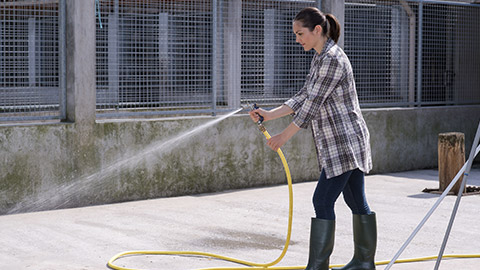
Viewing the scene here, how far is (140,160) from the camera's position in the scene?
9148 millimetres

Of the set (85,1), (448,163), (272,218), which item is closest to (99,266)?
(272,218)

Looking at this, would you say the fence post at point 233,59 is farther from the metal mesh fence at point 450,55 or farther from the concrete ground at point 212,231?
the metal mesh fence at point 450,55

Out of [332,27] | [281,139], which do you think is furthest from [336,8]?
[281,139]

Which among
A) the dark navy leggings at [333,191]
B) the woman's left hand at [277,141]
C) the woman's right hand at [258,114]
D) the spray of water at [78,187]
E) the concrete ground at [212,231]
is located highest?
the woman's right hand at [258,114]

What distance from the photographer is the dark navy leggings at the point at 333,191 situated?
4977mm

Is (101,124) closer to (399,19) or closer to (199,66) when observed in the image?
(199,66)

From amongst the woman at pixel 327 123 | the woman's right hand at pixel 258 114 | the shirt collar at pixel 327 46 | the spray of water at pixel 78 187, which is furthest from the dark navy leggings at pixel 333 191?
the spray of water at pixel 78 187

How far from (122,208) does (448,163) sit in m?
4.00

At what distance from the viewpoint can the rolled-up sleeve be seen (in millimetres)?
4914

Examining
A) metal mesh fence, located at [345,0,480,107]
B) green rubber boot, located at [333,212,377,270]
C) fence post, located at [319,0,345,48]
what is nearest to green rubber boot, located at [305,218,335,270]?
green rubber boot, located at [333,212,377,270]

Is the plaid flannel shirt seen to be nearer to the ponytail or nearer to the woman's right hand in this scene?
the ponytail

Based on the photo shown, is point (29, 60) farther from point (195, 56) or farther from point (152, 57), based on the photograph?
point (195, 56)

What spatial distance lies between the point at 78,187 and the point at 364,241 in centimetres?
424

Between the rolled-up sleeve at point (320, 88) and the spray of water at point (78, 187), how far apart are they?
309 centimetres
